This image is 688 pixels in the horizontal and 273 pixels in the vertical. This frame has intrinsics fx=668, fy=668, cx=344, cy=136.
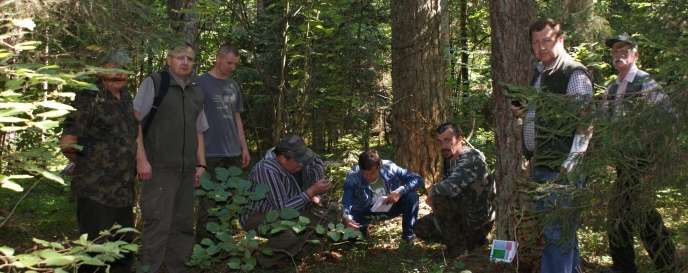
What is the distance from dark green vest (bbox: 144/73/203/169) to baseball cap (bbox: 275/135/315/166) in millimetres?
812

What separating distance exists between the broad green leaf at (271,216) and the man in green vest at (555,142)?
6.85ft

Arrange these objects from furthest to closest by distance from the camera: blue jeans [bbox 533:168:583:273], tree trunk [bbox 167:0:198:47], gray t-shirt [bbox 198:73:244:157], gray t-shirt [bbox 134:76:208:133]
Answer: tree trunk [bbox 167:0:198:47]
gray t-shirt [bbox 198:73:244:157]
gray t-shirt [bbox 134:76:208:133]
blue jeans [bbox 533:168:583:273]

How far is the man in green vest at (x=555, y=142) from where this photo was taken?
3.96 metres

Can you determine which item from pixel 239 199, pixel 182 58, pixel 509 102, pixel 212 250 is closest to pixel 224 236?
pixel 212 250

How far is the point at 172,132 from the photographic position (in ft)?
17.1

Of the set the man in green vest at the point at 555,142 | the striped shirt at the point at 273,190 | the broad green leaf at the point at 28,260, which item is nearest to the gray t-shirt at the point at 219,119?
the striped shirt at the point at 273,190

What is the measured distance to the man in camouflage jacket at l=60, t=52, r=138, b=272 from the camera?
15.5ft

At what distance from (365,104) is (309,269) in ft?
15.9

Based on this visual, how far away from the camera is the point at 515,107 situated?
4.54 metres

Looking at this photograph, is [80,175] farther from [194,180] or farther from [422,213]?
[422,213]

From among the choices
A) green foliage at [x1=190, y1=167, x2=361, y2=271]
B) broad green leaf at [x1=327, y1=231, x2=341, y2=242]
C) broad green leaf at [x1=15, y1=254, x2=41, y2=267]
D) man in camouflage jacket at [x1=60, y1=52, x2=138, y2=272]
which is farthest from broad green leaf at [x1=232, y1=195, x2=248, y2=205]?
broad green leaf at [x1=15, y1=254, x2=41, y2=267]

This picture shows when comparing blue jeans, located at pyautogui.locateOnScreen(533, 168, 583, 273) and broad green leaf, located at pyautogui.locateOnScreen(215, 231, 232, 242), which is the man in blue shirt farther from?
blue jeans, located at pyautogui.locateOnScreen(533, 168, 583, 273)

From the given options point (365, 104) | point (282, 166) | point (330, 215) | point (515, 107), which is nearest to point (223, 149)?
point (282, 166)

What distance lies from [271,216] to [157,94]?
1.33 metres
